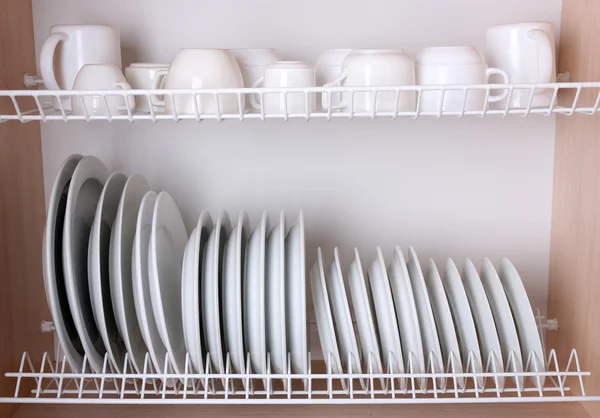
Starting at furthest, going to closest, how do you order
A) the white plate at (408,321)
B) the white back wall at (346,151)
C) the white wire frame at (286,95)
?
1. the white back wall at (346,151)
2. the white plate at (408,321)
3. the white wire frame at (286,95)

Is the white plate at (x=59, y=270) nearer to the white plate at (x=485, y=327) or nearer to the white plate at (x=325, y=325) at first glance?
the white plate at (x=325, y=325)

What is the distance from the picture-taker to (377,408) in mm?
1188

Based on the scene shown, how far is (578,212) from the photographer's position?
3.79 feet

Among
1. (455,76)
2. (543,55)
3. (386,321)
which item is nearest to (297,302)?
(386,321)

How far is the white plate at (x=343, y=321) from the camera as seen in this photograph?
1050 millimetres

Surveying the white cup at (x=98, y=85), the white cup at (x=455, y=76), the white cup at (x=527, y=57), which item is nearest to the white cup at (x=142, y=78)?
the white cup at (x=98, y=85)

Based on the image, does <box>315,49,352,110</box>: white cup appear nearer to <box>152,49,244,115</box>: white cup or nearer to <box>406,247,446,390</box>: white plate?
<box>152,49,244,115</box>: white cup

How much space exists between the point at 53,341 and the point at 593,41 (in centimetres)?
106

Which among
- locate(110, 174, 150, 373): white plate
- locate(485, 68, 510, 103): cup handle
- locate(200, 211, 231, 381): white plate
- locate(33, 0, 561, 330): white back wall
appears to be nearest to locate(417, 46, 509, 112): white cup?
locate(485, 68, 510, 103): cup handle

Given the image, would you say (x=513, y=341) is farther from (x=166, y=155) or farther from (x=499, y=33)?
(x=166, y=155)

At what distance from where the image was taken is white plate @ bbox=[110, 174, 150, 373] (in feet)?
3.37

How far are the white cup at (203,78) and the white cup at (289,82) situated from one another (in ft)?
0.15

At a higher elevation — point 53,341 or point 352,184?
point 352,184

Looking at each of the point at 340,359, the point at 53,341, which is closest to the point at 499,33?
the point at 340,359
